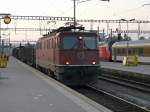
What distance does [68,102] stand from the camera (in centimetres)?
1477

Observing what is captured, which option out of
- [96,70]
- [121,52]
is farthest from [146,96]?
[121,52]

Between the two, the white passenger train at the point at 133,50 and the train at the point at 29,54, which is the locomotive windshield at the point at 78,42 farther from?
the white passenger train at the point at 133,50

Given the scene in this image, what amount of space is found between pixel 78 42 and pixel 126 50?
3590cm

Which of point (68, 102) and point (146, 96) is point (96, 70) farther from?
point (68, 102)

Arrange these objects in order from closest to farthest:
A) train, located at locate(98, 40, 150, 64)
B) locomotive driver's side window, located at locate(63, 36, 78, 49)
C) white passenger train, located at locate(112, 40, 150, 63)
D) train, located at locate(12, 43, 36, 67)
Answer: locomotive driver's side window, located at locate(63, 36, 78, 49), train, located at locate(12, 43, 36, 67), white passenger train, located at locate(112, 40, 150, 63), train, located at locate(98, 40, 150, 64)

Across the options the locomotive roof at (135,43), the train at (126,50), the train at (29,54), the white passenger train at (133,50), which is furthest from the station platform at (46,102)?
the locomotive roof at (135,43)

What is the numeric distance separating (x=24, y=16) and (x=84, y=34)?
43.0 metres

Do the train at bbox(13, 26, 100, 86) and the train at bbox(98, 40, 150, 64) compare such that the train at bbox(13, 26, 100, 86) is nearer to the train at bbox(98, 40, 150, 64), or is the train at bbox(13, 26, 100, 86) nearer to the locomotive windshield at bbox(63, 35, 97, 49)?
the locomotive windshield at bbox(63, 35, 97, 49)

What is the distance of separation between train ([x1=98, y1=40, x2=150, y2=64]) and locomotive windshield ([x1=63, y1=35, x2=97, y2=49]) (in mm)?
27350

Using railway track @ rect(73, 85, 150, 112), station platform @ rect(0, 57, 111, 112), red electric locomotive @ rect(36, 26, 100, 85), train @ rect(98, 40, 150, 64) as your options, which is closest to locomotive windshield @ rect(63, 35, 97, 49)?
red electric locomotive @ rect(36, 26, 100, 85)

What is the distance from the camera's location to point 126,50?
60.8m

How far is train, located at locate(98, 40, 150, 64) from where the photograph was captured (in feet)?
175

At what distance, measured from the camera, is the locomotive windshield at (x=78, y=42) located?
25359mm

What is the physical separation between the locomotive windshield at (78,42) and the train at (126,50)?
2735cm
